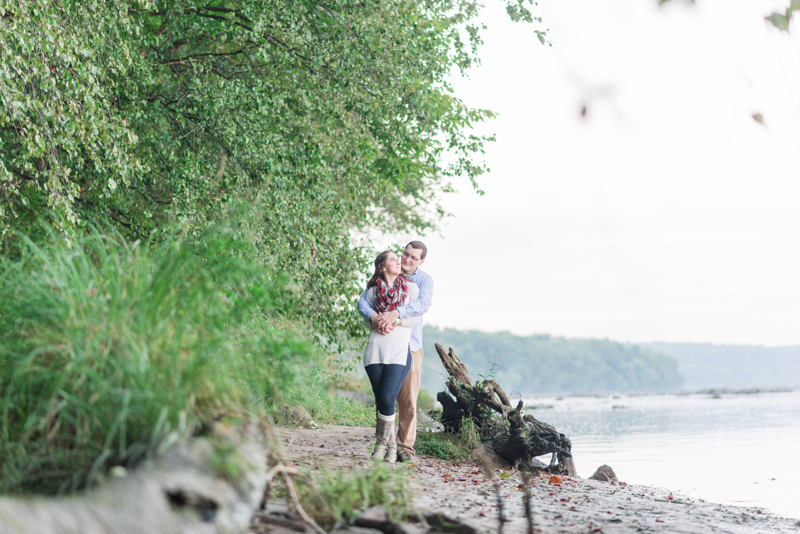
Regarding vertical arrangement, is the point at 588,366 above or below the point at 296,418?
below

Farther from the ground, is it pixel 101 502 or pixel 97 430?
pixel 97 430

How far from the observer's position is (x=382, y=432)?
6.04 m

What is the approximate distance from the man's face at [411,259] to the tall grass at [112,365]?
306 cm

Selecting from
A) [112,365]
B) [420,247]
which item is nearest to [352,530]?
[112,365]

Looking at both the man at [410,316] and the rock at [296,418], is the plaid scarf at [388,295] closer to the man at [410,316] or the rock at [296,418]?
the man at [410,316]

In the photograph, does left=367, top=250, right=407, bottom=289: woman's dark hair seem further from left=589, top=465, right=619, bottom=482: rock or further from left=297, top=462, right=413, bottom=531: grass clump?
left=589, top=465, right=619, bottom=482: rock

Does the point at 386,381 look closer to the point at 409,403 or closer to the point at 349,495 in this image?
the point at 409,403

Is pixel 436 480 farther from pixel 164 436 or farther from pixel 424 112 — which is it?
pixel 424 112

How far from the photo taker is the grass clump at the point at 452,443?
811cm

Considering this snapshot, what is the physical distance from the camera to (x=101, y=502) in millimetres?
2361

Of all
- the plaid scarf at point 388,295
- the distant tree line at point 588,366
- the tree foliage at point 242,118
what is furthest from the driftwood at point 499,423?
the distant tree line at point 588,366

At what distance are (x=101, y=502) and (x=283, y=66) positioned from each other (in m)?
7.38

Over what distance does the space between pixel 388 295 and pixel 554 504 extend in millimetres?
2258

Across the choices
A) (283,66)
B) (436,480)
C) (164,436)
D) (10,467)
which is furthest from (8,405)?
(283,66)
